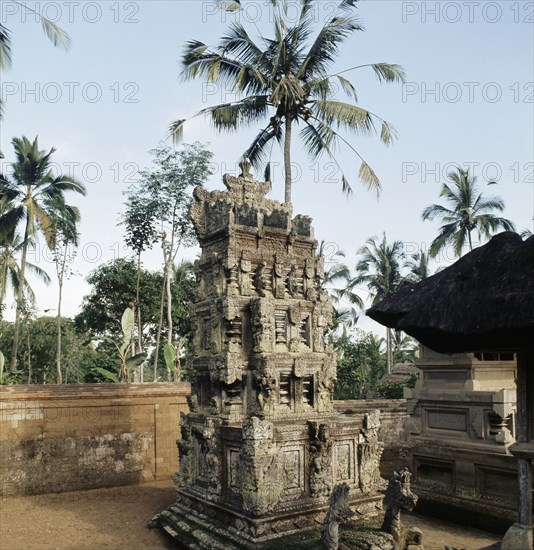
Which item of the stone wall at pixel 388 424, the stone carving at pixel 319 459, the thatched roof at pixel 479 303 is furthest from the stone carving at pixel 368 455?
the stone wall at pixel 388 424

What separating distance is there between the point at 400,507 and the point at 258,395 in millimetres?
2997

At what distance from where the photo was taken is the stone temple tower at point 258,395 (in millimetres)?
8555

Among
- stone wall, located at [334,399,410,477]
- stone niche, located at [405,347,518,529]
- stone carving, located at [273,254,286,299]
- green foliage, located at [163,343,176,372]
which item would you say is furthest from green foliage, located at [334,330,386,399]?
stone carving, located at [273,254,286,299]

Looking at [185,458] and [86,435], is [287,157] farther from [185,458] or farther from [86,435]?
[185,458]

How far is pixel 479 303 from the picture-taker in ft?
16.3

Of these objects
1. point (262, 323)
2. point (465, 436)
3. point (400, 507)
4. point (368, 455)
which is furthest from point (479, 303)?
point (465, 436)

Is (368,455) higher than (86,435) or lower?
higher

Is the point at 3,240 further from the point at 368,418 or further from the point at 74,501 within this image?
the point at 368,418

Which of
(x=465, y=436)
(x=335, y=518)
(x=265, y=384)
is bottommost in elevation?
(x=335, y=518)

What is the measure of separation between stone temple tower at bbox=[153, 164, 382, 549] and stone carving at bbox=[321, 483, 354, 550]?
1.14 metres

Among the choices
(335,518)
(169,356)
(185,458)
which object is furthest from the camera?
(169,356)

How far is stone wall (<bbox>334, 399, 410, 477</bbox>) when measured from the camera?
15626 millimetres

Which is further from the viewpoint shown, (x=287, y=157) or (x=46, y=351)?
(x=46, y=351)

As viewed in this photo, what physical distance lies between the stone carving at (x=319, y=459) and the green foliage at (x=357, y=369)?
14184 mm
